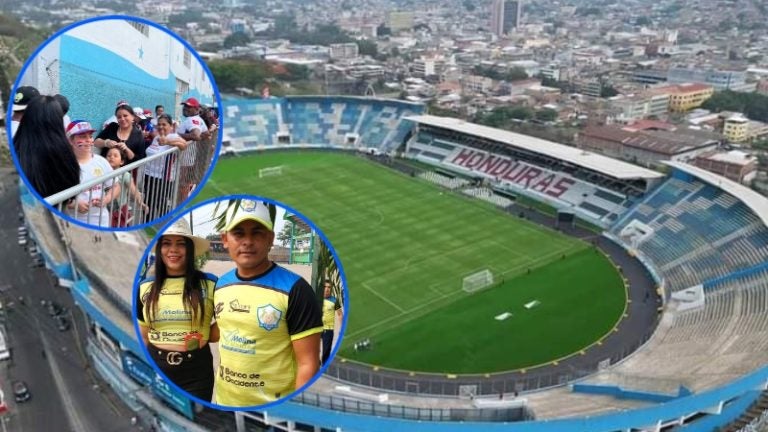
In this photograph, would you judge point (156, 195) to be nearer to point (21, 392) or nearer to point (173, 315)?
point (173, 315)

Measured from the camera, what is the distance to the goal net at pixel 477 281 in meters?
33.2

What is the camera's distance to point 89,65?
17.4 ft

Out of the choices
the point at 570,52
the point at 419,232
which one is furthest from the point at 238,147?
the point at 570,52

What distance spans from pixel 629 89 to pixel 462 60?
114 ft

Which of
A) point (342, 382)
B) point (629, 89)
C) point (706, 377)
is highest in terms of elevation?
point (629, 89)

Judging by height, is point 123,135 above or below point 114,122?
below

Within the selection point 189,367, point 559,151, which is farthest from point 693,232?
point 189,367

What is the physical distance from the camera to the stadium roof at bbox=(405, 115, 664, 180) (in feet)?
140

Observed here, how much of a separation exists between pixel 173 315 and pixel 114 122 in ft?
→ 5.66

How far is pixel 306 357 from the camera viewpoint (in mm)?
5219

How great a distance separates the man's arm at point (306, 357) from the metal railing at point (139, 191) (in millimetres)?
1773

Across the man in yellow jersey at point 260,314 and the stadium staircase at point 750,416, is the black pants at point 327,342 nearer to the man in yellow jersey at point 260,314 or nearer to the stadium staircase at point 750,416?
the man in yellow jersey at point 260,314

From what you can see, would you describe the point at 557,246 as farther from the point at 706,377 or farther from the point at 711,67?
the point at 711,67

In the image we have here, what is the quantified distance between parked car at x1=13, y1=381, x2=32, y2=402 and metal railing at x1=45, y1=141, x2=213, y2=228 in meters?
25.4
